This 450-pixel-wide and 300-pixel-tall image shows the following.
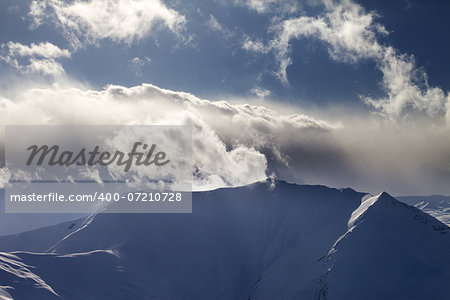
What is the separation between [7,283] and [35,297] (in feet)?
49.2

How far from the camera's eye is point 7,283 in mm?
194375

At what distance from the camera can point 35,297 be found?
194 m
